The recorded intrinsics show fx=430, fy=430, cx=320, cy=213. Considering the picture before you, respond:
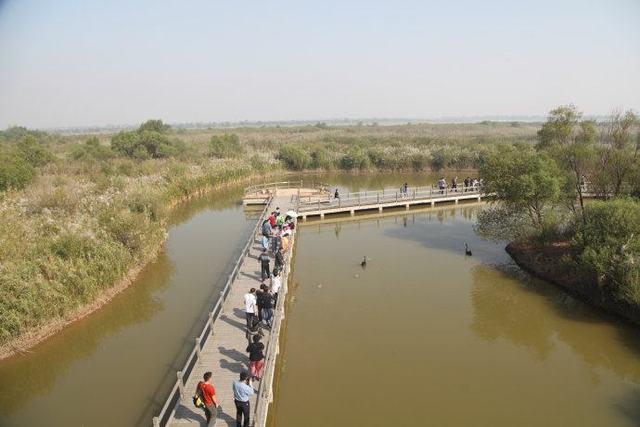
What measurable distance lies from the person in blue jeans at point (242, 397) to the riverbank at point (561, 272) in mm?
13510

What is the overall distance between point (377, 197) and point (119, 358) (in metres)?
23.4

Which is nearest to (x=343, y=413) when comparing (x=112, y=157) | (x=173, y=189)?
(x=173, y=189)

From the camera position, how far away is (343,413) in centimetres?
1102

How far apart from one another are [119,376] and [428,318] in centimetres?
1058

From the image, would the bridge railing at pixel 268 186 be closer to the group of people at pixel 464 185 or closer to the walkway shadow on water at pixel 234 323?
the group of people at pixel 464 185

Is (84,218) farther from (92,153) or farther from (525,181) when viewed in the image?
(92,153)

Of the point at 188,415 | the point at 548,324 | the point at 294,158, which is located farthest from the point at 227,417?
the point at 294,158

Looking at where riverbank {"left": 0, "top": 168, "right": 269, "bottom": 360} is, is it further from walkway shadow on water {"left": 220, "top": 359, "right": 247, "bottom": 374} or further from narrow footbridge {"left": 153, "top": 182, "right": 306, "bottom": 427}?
walkway shadow on water {"left": 220, "top": 359, "right": 247, "bottom": 374}

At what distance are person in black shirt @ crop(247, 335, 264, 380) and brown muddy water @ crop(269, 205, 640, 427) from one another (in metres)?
1.31

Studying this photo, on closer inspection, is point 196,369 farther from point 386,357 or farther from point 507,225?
point 507,225

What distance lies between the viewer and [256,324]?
500 inches

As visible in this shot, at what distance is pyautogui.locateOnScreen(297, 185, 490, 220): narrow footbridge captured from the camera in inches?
1262

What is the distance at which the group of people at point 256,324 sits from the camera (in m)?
9.05

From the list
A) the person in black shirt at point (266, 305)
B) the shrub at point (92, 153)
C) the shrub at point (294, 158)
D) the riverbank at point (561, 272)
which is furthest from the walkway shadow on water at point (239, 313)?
the shrub at point (294, 158)
